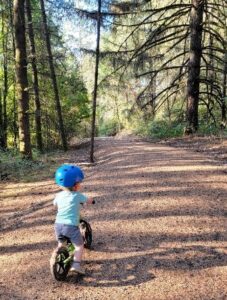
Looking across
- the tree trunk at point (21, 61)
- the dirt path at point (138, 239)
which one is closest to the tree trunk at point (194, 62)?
the tree trunk at point (21, 61)

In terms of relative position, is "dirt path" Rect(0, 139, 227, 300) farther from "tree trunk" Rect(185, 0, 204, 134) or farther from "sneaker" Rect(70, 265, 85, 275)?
"tree trunk" Rect(185, 0, 204, 134)

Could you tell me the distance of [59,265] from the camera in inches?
177

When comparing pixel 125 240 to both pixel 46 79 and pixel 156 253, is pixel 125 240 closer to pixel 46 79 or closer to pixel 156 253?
pixel 156 253

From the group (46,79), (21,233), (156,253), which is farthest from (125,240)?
(46,79)

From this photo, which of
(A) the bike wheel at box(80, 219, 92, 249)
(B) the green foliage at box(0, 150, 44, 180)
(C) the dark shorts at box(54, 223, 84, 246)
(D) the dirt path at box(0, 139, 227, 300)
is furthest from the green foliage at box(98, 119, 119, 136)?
(C) the dark shorts at box(54, 223, 84, 246)

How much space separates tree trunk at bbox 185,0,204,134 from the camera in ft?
50.7

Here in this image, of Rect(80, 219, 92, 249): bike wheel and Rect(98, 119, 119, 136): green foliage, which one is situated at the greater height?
Rect(98, 119, 119, 136): green foliage

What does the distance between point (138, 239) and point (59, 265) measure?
1.35m

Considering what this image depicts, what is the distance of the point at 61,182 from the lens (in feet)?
15.3

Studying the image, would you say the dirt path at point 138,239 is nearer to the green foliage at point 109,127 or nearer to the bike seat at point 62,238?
the bike seat at point 62,238

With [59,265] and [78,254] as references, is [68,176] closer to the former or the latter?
[78,254]

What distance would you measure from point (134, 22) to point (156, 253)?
1375 cm

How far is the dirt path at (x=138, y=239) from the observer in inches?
169

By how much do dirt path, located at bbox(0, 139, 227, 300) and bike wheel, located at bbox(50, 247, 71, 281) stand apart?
0.11 metres
